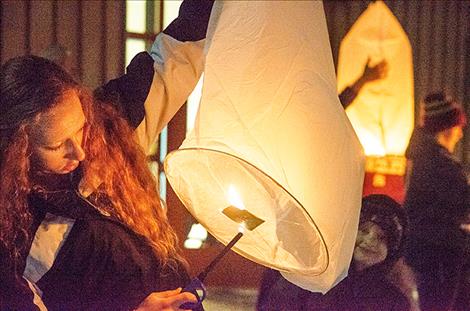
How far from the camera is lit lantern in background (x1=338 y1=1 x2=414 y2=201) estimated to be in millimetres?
8391

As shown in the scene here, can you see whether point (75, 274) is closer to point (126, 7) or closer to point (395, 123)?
point (126, 7)

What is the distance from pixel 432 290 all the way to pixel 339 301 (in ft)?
7.48

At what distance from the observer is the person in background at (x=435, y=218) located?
19.2ft

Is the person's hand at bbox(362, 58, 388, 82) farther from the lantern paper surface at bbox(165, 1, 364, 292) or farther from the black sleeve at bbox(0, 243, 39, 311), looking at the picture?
the black sleeve at bbox(0, 243, 39, 311)

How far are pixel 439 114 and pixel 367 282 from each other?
8.92 feet

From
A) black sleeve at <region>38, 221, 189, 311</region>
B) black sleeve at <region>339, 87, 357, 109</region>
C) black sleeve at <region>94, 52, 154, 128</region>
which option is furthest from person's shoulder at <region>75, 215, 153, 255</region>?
black sleeve at <region>339, 87, 357, 109</region>

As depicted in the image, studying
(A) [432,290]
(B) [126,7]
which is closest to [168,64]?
(A) [432,290]

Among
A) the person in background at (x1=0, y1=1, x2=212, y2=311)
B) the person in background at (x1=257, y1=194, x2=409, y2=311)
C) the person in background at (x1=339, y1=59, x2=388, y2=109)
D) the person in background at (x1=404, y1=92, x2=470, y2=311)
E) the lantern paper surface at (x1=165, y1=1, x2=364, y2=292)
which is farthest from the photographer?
the person in background at (x1=339, y1=59, x2=388, y2=109)

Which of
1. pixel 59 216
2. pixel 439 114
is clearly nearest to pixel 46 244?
pixel 59 216

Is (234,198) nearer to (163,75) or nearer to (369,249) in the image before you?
(163,75)

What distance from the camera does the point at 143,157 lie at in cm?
296

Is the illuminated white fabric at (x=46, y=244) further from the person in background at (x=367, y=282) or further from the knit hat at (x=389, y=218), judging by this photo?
the knit hat at (x=389, y=218)

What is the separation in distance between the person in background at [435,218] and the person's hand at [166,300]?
355cm

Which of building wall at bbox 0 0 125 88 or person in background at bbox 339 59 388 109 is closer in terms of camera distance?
building wall at bbox 0 0 125 88
